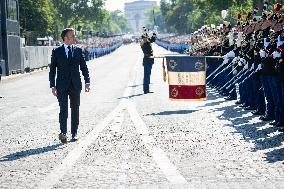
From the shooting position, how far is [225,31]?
16203mm

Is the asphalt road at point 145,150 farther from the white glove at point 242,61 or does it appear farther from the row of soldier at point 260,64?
the white glove at point 242,61

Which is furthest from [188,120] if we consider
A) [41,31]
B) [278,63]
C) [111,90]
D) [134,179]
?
[41,31]

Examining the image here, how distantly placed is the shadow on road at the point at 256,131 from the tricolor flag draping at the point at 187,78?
818mm

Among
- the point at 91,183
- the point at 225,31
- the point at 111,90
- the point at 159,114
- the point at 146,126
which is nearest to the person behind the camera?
the point at 91,183

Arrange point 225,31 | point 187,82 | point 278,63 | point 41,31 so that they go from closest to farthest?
1. point 278,63
2. point 187,82
3. point 225,31
4. point 41,31


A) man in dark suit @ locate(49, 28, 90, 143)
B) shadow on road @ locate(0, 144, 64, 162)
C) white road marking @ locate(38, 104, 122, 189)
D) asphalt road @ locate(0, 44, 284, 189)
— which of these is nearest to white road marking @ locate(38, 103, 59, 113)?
asphalt road @ locate(0, 44, 284, 189)

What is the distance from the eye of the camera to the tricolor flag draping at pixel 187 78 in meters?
14.2

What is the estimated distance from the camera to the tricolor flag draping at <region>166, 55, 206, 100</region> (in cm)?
1420

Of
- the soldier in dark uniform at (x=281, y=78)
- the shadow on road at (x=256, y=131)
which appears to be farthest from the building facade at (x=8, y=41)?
the soldier in dark uniform at (x=281, y=78)

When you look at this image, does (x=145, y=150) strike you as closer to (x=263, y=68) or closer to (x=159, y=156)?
(x=159, y=156)

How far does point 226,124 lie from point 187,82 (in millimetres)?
3734

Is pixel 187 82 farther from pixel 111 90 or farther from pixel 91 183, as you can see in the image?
pixel 91 183

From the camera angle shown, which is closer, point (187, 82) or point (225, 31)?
point (187, 82)

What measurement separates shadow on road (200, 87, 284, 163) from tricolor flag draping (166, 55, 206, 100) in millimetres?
818
